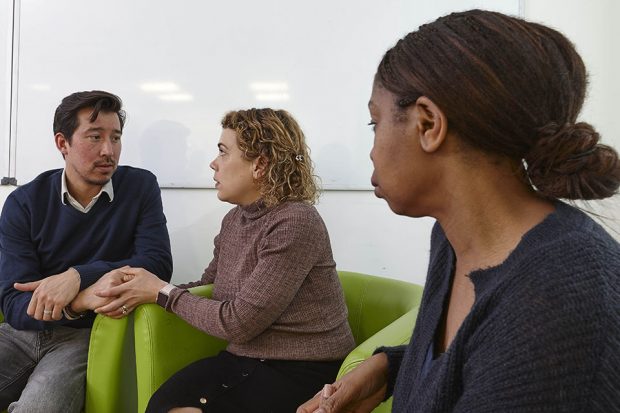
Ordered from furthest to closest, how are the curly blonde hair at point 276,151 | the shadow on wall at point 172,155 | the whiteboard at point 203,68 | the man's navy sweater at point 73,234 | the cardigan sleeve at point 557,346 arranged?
the shadow on wall at point 172,155 → the whiteboard at point 203,68 → the man's navy sweater at point 73,234 → the curly blonde hair at point 276,151 → the cardigan sleeve at point 557,346

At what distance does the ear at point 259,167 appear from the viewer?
1.52 metres

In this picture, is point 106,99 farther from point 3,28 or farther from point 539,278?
point 539,278

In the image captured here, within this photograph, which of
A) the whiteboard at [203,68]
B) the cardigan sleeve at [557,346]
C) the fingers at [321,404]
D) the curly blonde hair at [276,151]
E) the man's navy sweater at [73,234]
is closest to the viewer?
the cardigan sleeve at [557,346]

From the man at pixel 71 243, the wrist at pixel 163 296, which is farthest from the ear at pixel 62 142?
the wrist at pixel 163 296

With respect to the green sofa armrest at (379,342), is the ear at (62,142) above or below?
above

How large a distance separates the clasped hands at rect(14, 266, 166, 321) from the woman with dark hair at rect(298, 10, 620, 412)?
0.92m

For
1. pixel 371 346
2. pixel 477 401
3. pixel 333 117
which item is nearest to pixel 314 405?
pixel 371 346

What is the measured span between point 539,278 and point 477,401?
0.16m

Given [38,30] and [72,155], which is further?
[38,30]

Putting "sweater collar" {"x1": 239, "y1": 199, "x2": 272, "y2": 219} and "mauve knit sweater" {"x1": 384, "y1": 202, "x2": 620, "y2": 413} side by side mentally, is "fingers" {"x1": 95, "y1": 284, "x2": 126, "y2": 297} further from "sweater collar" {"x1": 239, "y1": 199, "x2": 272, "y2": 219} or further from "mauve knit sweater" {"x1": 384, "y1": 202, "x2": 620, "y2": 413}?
"mauve knit sweater" {"x1": 384, "y1": 202, "x2": 620, "y2": 413}

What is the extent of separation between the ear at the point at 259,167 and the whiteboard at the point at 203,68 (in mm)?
572

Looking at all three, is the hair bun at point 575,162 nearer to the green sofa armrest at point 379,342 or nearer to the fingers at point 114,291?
the green sofa armrest at point 379,342

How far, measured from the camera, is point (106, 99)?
5.95ft

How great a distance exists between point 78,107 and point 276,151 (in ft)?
2.66
